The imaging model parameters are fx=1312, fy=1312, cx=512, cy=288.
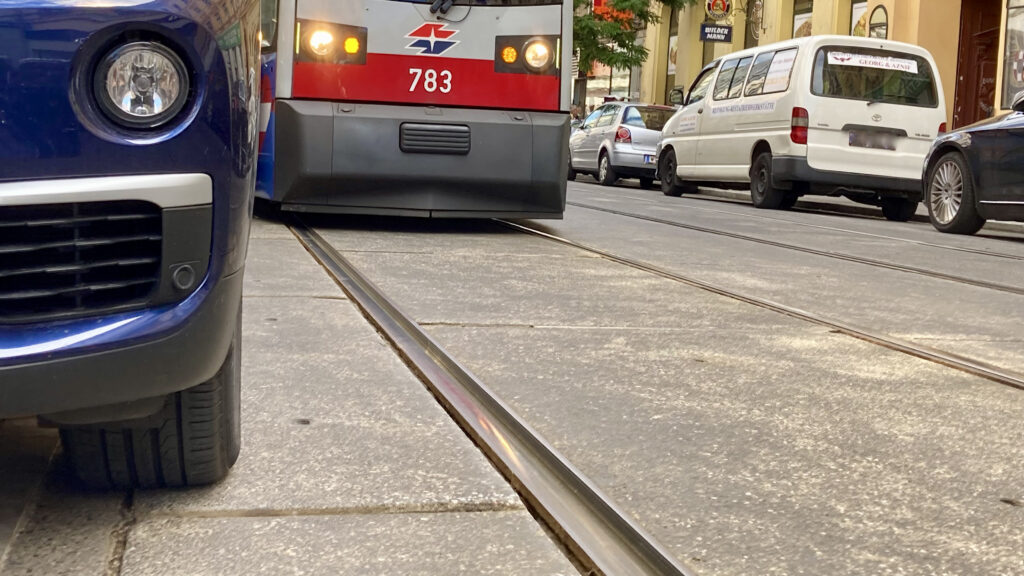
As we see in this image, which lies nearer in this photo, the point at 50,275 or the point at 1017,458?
the point at 50,275

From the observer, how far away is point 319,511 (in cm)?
254

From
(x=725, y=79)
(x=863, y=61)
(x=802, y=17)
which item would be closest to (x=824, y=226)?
(x=863, y=61)

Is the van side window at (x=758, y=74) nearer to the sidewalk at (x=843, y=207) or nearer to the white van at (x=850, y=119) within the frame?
the white van at (x=850, y=119)

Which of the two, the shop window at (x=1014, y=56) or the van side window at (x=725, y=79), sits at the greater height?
the shop window at (x=1014, y=56)

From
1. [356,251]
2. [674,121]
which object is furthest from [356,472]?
[674,121]

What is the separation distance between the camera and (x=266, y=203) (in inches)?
436

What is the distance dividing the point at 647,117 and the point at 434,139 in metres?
13.3

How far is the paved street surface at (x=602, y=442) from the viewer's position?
2.37 meters

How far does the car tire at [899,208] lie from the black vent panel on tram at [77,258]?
1326cm

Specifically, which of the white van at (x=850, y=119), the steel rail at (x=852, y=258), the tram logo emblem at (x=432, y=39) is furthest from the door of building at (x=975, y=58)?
the tram logo emblem at (x=432, y=39)

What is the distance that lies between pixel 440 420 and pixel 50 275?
1366 mm

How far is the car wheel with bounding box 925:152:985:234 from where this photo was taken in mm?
11227

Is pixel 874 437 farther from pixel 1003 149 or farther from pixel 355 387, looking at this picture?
pixel 1003 149

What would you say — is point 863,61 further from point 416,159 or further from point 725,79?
point 416,159
